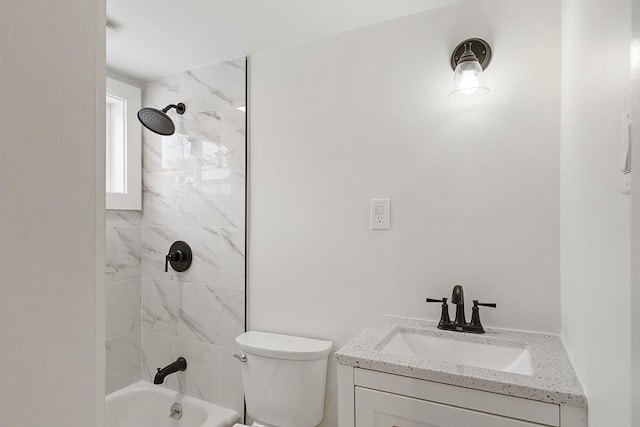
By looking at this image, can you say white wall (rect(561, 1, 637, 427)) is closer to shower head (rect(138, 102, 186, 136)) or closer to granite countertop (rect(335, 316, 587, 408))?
granite countertop (rect(335, 316, 587, 408))

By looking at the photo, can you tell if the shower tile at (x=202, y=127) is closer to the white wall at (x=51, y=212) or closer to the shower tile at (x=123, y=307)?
the shower tile at (x=123, y=307)

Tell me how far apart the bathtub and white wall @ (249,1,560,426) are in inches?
21.2

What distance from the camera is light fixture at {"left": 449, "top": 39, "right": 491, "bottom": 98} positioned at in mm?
1321

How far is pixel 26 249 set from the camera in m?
0.41

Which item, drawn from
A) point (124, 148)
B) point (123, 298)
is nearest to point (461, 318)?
point (123, 298)

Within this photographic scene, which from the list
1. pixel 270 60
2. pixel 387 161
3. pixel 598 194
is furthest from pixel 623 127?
pixel 270 60

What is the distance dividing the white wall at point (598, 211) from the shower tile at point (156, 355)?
1999 mm

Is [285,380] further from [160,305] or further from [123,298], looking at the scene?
[123,298]

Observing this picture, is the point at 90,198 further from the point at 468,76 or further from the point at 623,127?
the point at 468,76

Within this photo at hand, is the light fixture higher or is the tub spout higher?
the light fixture

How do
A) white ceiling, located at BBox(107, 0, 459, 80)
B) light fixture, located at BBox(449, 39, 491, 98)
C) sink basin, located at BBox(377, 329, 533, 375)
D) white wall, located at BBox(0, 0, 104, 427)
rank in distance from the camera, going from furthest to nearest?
white ceiling, located at BBox(107, 0, 459, 80), light fixture, located at BBox(449, 39, 491, 98), sink basin, located at BBox(377, 329, 533, 375), white wall, located at BBox(0, 0, 104, 427)

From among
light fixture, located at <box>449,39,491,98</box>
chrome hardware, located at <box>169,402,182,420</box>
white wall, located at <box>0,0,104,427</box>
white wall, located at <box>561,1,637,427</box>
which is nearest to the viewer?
white wall, located at <box>0,0,104,427</box>

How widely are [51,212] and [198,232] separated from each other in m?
1.67

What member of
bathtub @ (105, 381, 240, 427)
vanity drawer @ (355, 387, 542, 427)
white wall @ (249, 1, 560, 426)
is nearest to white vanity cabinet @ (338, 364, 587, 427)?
vanity drawer @ (355, 387, 542, 427)
